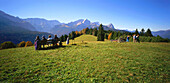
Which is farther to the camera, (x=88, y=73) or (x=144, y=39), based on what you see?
(x=144, y=39)

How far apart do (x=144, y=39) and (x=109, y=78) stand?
46254 mm

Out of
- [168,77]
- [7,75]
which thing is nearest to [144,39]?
[168,77]

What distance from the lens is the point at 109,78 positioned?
509 centimetres

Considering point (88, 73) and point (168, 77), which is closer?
point (168, 77)

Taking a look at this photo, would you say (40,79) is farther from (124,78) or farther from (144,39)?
(144,39)

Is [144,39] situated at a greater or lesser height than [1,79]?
greater

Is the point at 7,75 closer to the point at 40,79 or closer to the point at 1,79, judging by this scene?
the point at 1,79

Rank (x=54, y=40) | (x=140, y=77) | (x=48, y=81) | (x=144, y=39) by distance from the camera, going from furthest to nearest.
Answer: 1. (x=144, y=39)
2. (x=54, y=40)
3. (x=140, y=77)
4. (x=48, y=81)

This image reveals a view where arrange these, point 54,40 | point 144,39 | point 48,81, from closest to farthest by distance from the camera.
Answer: point 48,81
point 54,40
point 144,39

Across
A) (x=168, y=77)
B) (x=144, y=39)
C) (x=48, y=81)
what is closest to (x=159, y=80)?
(x=168, y=77)

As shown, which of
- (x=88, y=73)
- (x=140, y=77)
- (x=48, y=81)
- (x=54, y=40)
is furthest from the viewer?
(x=54, y=40)

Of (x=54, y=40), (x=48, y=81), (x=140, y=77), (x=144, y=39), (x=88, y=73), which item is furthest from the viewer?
(x=144, y=39)

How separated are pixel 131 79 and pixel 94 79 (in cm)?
223

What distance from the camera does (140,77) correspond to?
5.25 meters
